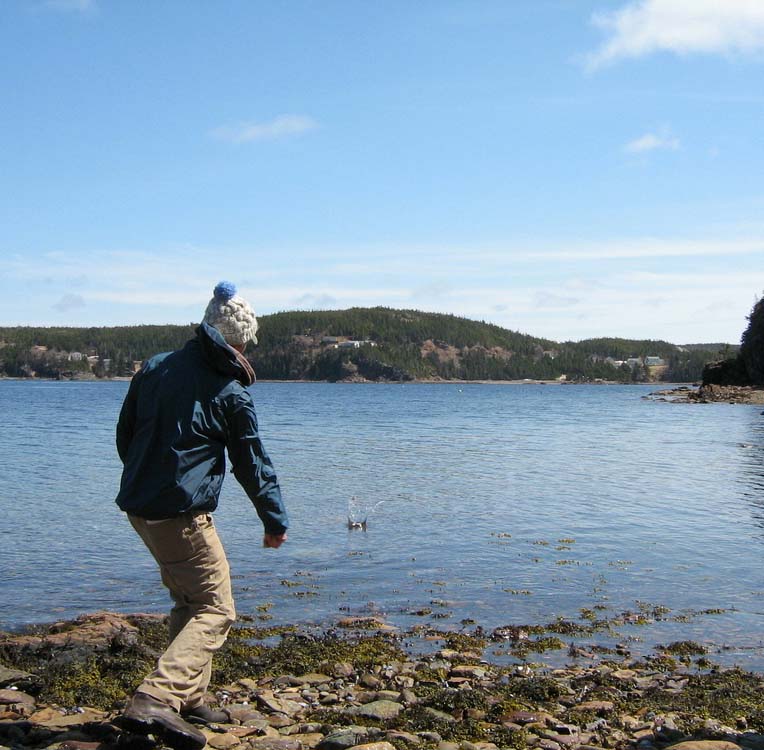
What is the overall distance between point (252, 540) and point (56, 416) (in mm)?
62097

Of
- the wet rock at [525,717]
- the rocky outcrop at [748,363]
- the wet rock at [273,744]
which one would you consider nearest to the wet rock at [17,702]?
the wet rock at [273,744]

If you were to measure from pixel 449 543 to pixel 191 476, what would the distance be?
40.5ft

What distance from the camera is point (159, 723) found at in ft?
17.3

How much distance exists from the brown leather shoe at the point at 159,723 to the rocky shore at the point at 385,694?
0.10 metres

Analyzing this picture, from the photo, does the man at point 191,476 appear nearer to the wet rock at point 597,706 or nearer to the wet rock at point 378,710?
the wet rock at point 378,710

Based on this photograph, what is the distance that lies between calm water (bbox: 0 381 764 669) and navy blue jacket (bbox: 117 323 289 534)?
239 inches

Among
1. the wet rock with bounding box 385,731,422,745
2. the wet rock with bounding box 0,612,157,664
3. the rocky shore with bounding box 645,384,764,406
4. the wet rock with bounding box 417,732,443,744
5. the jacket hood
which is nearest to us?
the jacket hood

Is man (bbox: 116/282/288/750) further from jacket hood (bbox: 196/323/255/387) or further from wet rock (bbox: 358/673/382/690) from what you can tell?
wet rock (bbox: 358/673/382/690)

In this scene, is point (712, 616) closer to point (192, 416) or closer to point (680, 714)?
point (680, 714)

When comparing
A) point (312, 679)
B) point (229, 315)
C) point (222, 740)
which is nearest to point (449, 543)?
point (312, 679)

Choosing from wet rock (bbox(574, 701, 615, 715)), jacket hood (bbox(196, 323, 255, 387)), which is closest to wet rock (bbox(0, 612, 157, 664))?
jacket hood (bbox(196, 323, 255, 387))

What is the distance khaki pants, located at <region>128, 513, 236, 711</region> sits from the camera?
18.3 ft

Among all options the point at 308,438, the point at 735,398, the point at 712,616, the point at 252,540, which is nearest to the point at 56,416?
the point at 308,438

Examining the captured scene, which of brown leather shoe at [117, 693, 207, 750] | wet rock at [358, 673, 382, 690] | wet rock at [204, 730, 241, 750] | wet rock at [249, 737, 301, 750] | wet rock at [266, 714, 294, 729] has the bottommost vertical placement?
wet rock at [358, 673, 382, 690]
